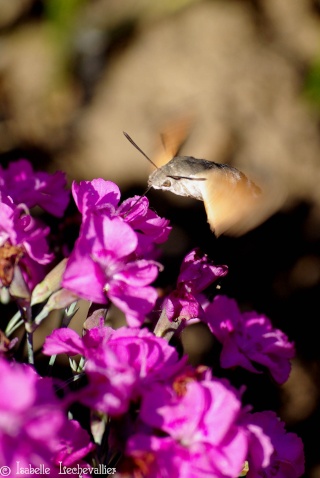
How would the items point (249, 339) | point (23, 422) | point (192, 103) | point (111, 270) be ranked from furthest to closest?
point (192, 103) → point (249, 339) → point (111, 270) → point (23, 422)

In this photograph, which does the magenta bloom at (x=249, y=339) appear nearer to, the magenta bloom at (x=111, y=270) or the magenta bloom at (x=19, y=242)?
the magenta bloom at (x=111, y=270)

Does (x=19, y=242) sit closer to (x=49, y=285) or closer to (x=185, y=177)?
(x=49, y=285)

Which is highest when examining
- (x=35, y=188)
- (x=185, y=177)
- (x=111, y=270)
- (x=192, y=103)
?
(x=185, y=177)

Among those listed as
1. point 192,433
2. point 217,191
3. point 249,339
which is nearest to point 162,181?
point 217,191

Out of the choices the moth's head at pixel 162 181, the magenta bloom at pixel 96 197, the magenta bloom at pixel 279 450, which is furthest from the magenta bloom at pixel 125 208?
the magenta bloom at pixel 279 450

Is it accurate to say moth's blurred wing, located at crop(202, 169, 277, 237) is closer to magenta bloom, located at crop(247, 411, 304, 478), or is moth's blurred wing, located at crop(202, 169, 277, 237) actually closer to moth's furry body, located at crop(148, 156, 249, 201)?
moth's furry body, located at crop(148, 156, 249, 201)

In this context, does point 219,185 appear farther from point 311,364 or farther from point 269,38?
point 269,38
